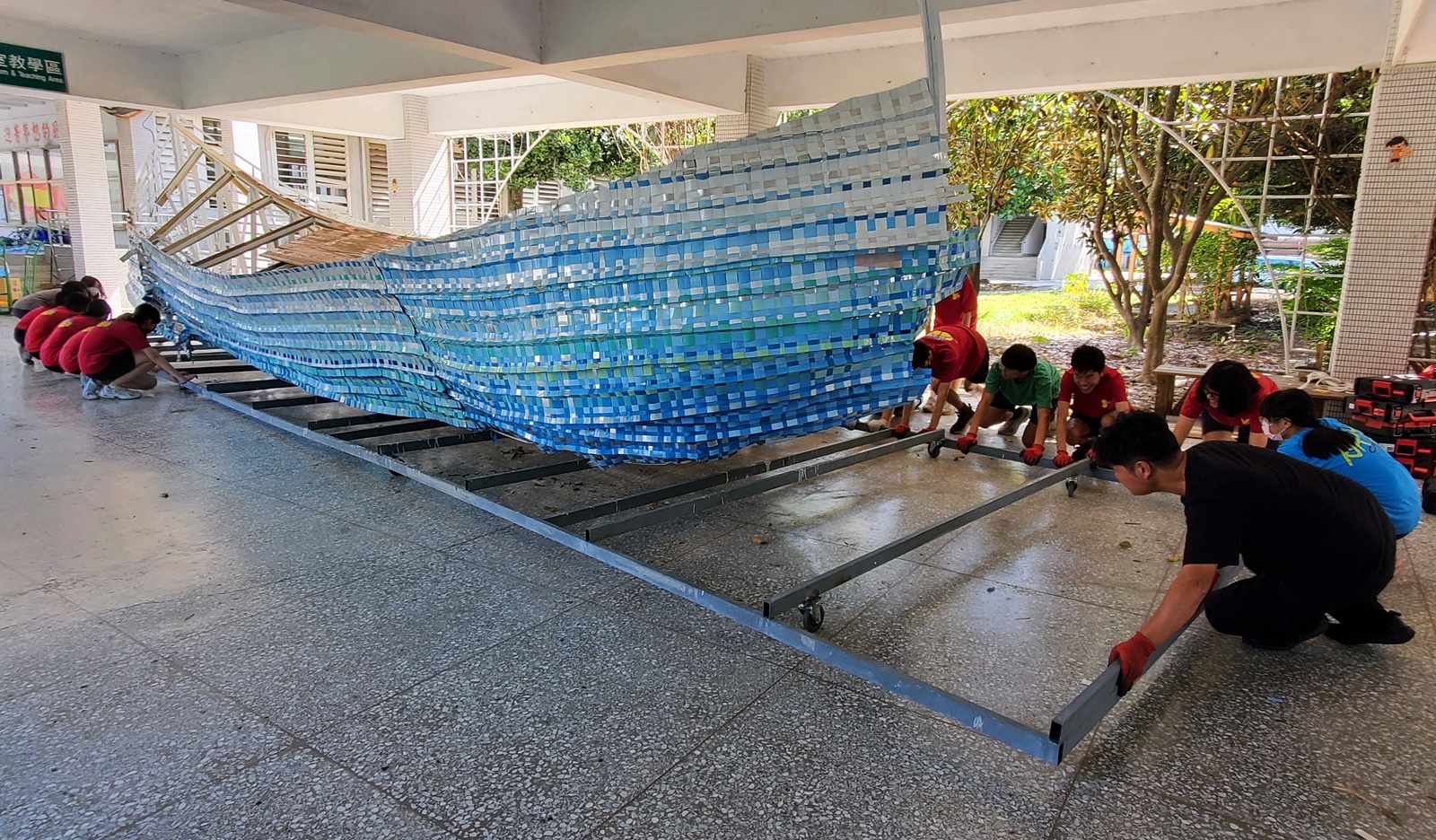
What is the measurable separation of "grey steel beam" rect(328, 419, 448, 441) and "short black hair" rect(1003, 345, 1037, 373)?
107 inches

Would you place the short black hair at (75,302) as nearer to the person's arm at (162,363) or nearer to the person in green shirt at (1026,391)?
the person's arm at (162,363)

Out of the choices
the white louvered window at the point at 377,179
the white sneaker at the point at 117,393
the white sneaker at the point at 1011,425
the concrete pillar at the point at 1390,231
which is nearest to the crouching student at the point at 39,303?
the white sneaker at the point at 117,393

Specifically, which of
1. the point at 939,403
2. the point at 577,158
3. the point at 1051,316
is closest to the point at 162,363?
the point at 939,403

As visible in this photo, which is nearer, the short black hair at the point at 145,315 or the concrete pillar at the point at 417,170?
the short black hair at the point at 145,315

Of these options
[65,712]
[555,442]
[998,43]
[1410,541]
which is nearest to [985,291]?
[998,43]

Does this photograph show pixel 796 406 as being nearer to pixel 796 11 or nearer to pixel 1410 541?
pixel 1410 541

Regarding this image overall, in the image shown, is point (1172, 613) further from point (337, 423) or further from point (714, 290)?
point (337, 423)

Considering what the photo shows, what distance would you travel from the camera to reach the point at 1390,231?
4.68 meters

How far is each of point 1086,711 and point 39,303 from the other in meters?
8.77

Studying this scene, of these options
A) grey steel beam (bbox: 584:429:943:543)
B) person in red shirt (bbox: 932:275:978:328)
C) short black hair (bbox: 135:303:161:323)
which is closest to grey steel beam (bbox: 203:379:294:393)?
short black hair (bbox: 135:303:161:323)

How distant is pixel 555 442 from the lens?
293cm

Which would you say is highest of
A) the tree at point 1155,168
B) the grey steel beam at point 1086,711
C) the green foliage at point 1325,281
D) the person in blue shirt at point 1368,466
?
the tree at point 1155,168

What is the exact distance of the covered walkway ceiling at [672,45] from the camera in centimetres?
467

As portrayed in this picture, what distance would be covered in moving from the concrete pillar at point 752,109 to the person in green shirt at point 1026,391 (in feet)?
12.3
